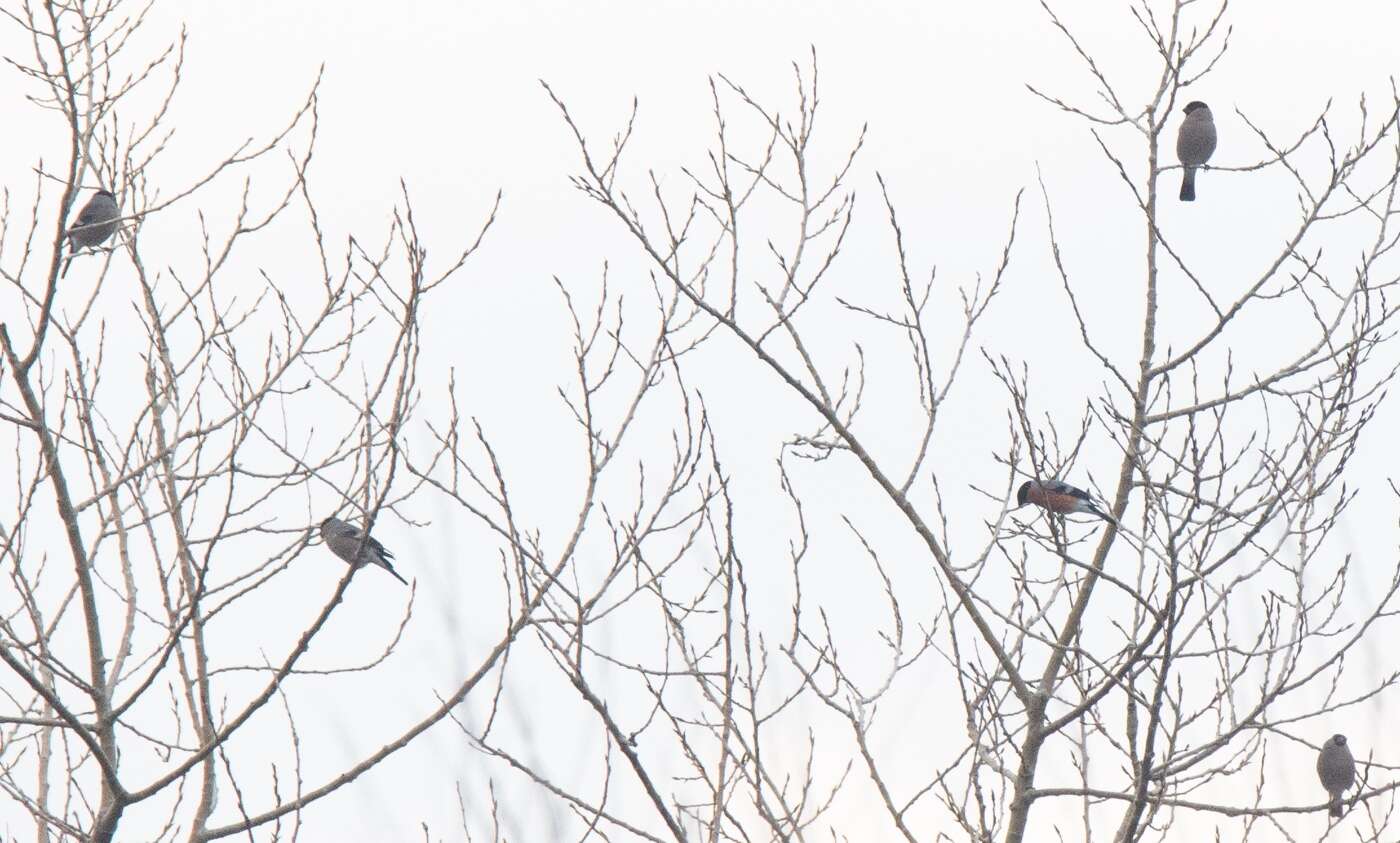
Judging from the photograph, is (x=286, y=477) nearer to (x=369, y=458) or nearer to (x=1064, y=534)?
(x=369, y=458)

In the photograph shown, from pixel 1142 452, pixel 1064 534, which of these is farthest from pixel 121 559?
pixel 1142 452

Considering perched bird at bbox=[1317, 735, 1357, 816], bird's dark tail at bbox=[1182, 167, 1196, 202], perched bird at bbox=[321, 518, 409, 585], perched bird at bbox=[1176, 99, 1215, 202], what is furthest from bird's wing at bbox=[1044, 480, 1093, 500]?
bird's dark tail at bbox=[1182, 167, 1196, 202]

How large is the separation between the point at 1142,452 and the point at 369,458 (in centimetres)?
292

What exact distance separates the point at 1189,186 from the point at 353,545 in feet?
17.1

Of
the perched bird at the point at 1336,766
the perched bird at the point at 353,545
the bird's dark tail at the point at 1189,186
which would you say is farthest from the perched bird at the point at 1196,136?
the perched bird at the point at 353,545

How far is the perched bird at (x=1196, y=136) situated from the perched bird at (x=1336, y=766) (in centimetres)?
319

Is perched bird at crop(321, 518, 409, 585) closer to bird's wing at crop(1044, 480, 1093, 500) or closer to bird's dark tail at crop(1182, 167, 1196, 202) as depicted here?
bird's wing at crop(1044, 480, 1093, 500)

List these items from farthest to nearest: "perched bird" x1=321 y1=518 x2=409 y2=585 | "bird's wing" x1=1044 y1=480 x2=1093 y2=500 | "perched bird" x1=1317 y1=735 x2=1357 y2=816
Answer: "perched bird" x1=1317 y1=735 x2=1357 y2=816, "bird's wing" x1=1044 y1=480 x2=1093 y2=500, "perched bird" x1=321 y1=518 x2=409 y2=585

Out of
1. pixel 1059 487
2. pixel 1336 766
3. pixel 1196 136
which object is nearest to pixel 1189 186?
pixel 1196 136

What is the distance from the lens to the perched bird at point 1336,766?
7828mm

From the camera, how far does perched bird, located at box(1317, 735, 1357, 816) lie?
308 inches

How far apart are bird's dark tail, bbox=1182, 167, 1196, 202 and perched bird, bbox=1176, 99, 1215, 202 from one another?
0.90ft

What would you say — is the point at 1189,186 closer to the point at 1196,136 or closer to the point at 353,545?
the point at 1196,136

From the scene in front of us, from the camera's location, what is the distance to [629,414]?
546 cm
